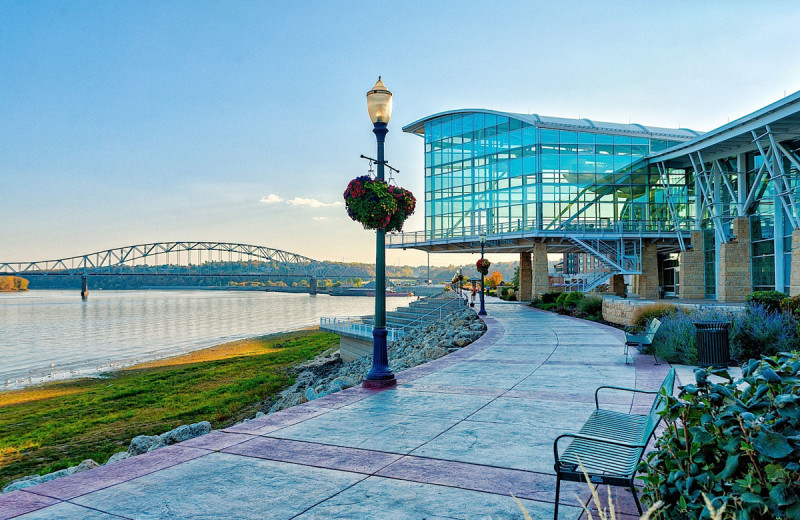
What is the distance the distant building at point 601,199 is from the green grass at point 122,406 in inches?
Answer: 681

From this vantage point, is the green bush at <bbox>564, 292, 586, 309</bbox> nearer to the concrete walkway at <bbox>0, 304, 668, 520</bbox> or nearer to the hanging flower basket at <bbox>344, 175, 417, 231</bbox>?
the concrete walkway at <bbox>0, 304, 668, 520</bbox>

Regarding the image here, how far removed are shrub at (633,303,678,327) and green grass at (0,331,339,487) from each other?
13.0 m

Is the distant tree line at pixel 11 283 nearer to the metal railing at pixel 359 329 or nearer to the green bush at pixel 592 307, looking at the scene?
the metal railing at pixel 359 329

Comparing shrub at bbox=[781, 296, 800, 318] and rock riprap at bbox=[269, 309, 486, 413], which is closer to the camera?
shrub at bbox=[781, 296, 800, 318]

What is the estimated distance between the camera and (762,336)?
1112 centimetres

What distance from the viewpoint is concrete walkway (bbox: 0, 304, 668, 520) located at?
4371 mm

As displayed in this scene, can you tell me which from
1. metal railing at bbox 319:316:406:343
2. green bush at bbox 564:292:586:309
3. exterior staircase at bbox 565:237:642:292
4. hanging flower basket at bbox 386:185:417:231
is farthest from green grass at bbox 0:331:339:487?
exterior staircase at bbox 565:237:642:292

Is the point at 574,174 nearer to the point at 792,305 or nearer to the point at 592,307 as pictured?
the point at 592,307

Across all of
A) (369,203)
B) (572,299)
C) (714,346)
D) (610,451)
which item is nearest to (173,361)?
(572,299)

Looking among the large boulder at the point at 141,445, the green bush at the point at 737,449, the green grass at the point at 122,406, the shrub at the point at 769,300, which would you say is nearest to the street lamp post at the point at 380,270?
the large boulder at the point at 141,445

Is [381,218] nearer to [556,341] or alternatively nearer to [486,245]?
[556,341]

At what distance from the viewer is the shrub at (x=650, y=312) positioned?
16.2 m

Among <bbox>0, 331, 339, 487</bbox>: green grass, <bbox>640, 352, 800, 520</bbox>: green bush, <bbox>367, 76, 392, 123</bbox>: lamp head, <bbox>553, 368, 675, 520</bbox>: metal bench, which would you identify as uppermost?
<bbox>367, 76, 392, 123</bbox>: lamp head

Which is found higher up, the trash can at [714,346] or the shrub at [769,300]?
the shrub at [769,300]
